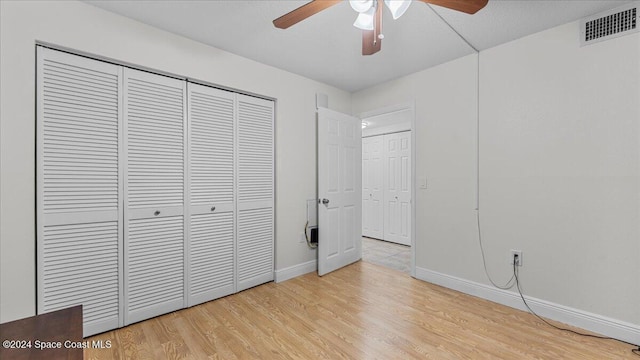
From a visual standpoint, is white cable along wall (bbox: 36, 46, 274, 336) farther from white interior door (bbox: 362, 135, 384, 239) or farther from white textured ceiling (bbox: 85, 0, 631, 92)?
white interior door (bbox: 362, 135, 384, 239)

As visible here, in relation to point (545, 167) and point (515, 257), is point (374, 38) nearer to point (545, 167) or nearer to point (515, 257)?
point (545, 167)

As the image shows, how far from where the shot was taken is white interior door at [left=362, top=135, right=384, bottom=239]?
5328 mm

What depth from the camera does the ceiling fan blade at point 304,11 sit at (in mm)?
1435

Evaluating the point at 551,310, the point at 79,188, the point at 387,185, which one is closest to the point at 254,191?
the point at 79,188

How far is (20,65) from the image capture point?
174 cm

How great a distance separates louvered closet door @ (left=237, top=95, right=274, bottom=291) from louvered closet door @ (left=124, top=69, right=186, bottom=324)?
568mm

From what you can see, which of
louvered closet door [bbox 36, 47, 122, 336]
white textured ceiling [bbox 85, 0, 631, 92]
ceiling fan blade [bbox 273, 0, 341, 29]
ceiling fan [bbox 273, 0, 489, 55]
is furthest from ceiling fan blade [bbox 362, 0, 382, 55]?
louvered closet door [bbox 36, 47, 122, 336]

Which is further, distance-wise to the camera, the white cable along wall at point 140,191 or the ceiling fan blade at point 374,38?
the white cable along wall at point 140,191

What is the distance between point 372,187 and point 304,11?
429cm

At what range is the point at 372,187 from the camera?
18.0 ft

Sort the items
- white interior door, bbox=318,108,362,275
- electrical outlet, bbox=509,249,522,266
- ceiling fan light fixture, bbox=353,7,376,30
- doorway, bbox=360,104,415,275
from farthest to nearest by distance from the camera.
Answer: doorway, bbox=360,104,415,275
white interior door, bbox=318,108,362,275
electrical outlet, bbox=509,249,522,266
ceiling fan light fixture, bbox=353,7,376,30

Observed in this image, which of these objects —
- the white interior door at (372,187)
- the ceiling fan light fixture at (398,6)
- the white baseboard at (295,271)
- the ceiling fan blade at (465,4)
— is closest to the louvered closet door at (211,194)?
the white baseboard at (295,271)

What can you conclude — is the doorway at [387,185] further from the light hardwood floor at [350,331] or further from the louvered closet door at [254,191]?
the louvered closet door at [254,191]

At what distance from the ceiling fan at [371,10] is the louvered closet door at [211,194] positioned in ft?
4.26
